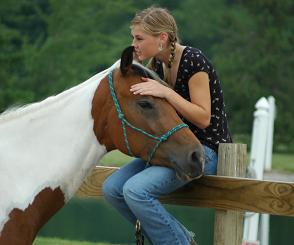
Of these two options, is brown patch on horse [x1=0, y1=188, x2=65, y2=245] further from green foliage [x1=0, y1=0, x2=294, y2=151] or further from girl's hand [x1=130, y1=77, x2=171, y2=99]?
green foliage [x1=0, y1=0, x2=294, y2=151]

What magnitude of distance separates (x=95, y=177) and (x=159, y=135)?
1194 mm

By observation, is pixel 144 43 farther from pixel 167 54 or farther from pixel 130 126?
pixel 130 126

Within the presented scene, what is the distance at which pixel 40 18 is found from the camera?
33281 mm

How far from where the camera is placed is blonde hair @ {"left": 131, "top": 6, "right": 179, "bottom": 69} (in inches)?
171

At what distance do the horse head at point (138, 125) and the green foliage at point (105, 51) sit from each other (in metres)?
22.5

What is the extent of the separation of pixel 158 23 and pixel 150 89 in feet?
1.61

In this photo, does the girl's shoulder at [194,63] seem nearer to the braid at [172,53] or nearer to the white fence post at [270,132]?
the braid at [172,53]

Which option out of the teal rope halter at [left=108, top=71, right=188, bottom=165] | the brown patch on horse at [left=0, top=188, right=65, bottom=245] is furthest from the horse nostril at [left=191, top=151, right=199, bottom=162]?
the brown patch on horse at [left=0, top=188, right=65, bottom=245]

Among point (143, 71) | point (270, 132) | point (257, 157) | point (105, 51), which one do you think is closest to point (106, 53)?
point (105, 51)

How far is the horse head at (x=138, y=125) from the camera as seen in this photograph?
13.2 feet

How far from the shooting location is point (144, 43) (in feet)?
14.3

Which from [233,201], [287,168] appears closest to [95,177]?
[233,201]

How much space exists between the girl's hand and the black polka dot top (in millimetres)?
345

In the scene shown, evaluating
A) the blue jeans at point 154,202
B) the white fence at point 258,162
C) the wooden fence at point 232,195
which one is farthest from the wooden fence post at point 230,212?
the white fence at point 258,162
